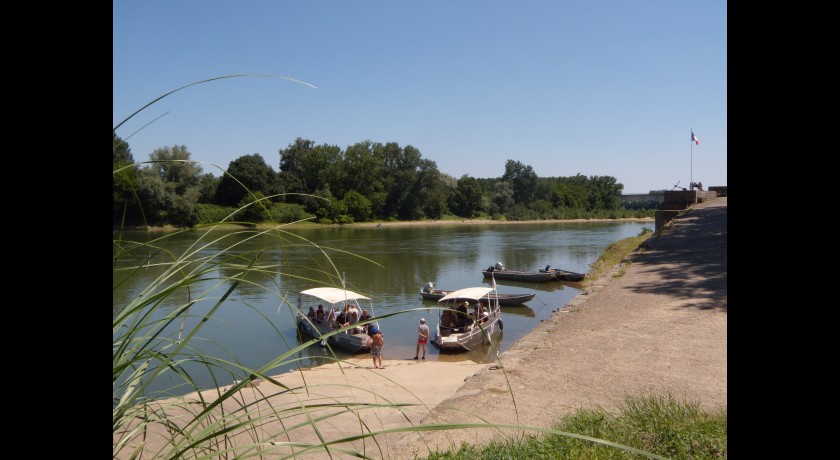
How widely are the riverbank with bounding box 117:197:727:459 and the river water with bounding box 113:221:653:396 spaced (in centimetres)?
51

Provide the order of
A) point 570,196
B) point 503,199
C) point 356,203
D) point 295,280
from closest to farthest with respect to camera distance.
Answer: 1. point 295,280
2. point 356,203
3. point 503,199
4. point 570,196

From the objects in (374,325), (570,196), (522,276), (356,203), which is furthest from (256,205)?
(570,196)

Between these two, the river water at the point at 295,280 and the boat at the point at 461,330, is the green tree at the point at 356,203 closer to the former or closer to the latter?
the river water at the point at 295,280

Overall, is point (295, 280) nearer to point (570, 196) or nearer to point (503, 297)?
point (503, 297)

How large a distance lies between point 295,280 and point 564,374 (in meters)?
19.1

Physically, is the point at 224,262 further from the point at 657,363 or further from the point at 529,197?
the point at 529,197

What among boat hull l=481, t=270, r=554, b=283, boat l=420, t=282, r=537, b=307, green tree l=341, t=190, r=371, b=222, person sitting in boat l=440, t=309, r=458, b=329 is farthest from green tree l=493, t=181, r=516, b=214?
person sitting in boat l=440, t=309, r=458, b=329

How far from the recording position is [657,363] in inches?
251

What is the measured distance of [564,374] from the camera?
628cm

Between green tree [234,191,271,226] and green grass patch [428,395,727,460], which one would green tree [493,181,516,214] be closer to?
green grass patch [428,395,727,460]

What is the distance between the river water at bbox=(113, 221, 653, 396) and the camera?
1665mm

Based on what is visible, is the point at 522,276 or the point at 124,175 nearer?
the point at 124,175

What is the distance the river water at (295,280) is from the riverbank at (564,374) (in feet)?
1.68
